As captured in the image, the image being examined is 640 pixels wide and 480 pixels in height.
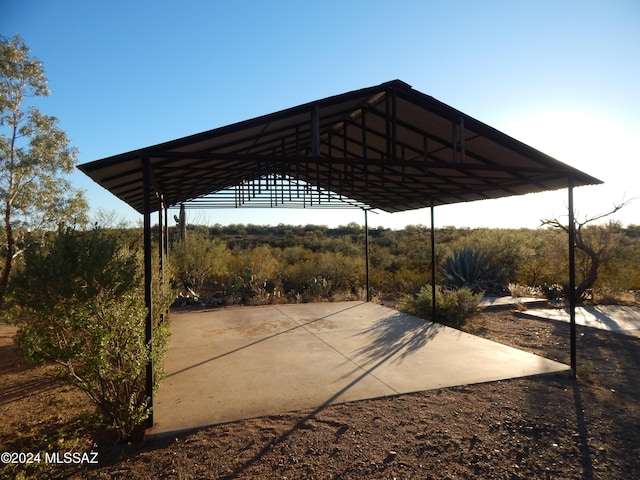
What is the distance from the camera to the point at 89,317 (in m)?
3.21

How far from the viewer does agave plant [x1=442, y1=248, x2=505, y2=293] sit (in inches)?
548

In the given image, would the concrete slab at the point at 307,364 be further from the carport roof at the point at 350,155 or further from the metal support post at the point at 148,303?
the carport roof at the point at 350,155

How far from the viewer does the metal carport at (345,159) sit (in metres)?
4.36

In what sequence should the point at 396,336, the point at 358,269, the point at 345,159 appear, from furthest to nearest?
1. the point at 358,269
2. the point at 396,336
3. the point at 345,159

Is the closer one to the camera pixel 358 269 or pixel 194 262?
pixel 194 262

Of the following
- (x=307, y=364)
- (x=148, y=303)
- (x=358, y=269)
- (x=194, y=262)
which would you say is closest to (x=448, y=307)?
(x=307, y=364)

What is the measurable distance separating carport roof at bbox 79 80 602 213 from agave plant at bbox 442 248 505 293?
18.0 ft

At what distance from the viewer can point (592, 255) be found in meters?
11.6

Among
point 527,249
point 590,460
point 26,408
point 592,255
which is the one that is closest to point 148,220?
point 26,408

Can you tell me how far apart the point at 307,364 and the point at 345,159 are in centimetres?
304

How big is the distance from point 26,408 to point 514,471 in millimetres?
5180

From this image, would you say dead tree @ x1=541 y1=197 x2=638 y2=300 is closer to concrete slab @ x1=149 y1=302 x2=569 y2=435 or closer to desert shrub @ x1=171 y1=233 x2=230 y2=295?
concrete slab @ x1=149 y1=302 x2=569 y2=435

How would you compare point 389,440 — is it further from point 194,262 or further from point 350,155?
point 194,262

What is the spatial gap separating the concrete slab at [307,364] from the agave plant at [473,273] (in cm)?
612
